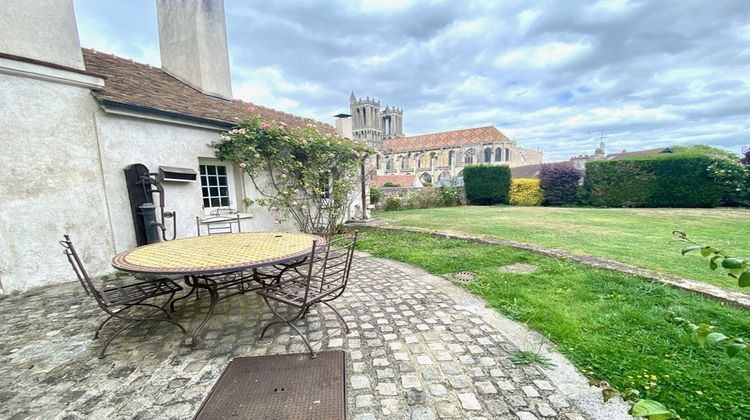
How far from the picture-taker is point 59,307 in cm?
330

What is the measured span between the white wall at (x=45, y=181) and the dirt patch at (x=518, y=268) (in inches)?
254

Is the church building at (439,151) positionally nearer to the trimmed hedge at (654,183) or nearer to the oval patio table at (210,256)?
the trimmed hedge at (654,183)

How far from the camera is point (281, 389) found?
77.4 inches

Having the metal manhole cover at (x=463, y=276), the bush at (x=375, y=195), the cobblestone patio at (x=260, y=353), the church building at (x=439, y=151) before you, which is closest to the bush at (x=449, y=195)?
the bush at (x=375, y=195)

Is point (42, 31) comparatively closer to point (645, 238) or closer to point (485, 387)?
point (485, 387)

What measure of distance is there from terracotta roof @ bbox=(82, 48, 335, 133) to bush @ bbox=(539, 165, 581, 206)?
15.8 meters

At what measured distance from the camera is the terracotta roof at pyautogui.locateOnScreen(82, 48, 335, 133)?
4691 mm

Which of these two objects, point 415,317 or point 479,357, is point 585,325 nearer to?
point 479,357

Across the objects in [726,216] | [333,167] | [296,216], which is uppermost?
[333,167]

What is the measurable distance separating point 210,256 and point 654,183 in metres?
18.5

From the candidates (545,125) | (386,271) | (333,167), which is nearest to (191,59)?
(333,167)

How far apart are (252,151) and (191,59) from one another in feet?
10.7

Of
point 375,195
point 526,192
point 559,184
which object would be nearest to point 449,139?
point 526,192

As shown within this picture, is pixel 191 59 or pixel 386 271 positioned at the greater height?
pixel 191 59
